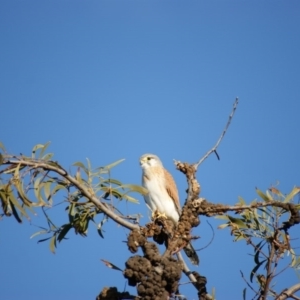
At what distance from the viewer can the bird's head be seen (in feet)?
22.2

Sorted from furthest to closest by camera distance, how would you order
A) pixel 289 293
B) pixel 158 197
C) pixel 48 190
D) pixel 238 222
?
pixel 158 197 < pixel 238 222 < pixel 48 190 < pixel 289 293

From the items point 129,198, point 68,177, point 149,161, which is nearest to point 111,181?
point 129,198

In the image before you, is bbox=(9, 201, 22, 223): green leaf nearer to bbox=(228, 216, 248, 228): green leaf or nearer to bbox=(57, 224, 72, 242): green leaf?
bbox=(57, 224, 72, 242): green leaf

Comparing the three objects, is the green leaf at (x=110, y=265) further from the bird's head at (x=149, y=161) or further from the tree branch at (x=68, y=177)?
the bird's head at (x=149, y=161)

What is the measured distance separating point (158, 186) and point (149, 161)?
47 centimetres

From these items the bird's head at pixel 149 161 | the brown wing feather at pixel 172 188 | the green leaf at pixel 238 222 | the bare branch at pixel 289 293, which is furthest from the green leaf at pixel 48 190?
the bird's head at pixel 149 161

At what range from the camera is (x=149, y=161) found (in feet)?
22.5

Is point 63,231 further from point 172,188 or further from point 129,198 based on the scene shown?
point 172,188

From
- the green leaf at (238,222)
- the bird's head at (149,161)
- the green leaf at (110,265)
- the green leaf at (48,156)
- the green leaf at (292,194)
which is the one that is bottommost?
the green leaf at (110,265)

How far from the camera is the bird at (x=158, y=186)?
247 inches

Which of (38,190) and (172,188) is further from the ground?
(172,188)

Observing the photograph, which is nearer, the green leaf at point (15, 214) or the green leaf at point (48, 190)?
the green leaf at point (15, 214)

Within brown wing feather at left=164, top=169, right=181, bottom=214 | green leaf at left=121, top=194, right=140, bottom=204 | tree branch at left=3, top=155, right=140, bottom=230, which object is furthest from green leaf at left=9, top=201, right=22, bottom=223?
brown wing feather at left=164, top=169, right=181, bottom=214

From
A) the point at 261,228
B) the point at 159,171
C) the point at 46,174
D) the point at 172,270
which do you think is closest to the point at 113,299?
the point at 172,270
